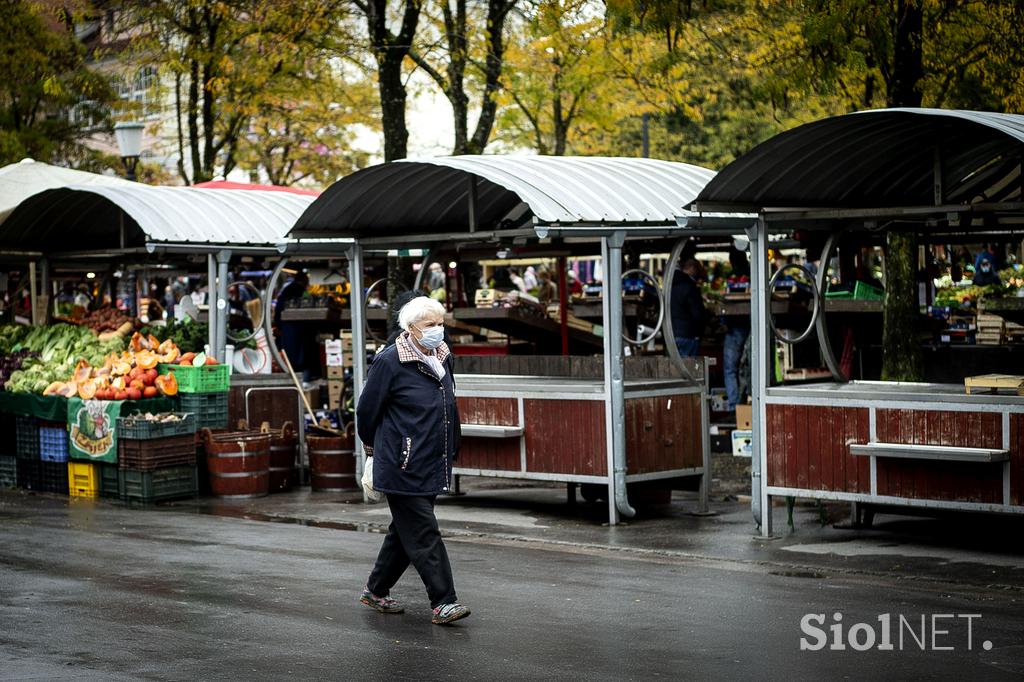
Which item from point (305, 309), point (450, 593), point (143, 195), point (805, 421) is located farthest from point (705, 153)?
point (450, 593)

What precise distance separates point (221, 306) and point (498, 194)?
3.46m

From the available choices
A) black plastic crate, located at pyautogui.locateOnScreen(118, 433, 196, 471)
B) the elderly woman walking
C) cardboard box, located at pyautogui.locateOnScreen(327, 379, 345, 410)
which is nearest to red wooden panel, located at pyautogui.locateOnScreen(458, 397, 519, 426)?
black plastic crate, located at pyautogui.locateOnScreen(118, 433, 196, 471)

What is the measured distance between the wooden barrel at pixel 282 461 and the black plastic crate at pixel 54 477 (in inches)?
85.5

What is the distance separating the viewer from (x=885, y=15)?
14.2 m

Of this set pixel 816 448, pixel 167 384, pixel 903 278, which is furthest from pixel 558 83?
pixel 816 448

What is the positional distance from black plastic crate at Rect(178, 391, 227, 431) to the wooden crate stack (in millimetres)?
9320

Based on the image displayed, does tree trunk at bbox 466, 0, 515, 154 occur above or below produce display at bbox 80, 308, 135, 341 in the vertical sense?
above

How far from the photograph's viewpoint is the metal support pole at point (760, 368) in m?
11.8

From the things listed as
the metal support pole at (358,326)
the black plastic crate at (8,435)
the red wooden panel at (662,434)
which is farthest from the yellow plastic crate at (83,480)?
the red wooden panel at (662,434)

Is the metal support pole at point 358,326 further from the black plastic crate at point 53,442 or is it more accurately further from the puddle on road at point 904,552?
the puddle on road at point 904,552

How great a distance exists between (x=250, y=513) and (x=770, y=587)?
5.98 meters

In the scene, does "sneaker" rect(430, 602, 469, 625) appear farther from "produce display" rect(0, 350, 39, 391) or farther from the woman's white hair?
"produce display" rect(0, 350, 39, 391)

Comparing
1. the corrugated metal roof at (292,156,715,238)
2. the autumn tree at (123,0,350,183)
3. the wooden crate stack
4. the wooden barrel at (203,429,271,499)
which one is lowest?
the wooden barrel at (203,429,271,499)

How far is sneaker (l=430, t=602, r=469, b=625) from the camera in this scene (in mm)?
8523
